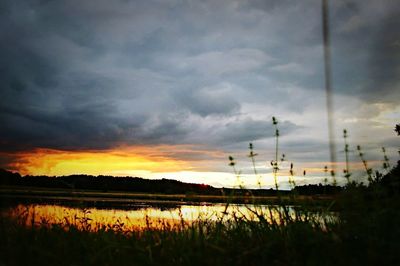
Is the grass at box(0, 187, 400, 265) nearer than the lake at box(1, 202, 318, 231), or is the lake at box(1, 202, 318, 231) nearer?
the grass at box(0, 187, 400, 265)

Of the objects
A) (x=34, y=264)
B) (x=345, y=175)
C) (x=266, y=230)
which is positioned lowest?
(x=34, y=264)

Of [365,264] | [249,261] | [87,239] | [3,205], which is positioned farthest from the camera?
[3,205]

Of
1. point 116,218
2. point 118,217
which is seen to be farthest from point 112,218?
point 118,217

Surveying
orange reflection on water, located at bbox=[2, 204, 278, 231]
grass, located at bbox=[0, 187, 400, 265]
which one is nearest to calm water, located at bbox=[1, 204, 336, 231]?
orange reflection on water, located at bbox=[2, 204, 278, 231]

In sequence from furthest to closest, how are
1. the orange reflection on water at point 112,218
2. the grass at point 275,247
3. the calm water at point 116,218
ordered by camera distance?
1. the orange reflection on water at point 112,218
2. the calm water at point 116,218
3. the grass at point 275,247

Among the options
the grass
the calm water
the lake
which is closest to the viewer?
the grass

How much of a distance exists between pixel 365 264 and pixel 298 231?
102 centimetres

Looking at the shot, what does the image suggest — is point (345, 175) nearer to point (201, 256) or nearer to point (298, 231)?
point (298, 231)

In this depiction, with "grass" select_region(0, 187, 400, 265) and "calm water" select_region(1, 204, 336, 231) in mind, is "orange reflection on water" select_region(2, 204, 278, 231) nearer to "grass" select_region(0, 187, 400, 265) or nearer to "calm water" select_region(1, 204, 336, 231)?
"calm water" select_region(1, 204, 336, 231)

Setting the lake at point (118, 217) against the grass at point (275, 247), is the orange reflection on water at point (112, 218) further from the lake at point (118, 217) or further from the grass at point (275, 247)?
the grass at point (275, 247)

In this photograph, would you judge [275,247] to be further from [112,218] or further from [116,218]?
[116,218]

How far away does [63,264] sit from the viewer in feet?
16.8

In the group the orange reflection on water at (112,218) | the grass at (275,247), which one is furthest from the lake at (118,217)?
the grass at (275,247)

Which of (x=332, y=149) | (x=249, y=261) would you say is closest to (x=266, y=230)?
(x=249, y=261)
